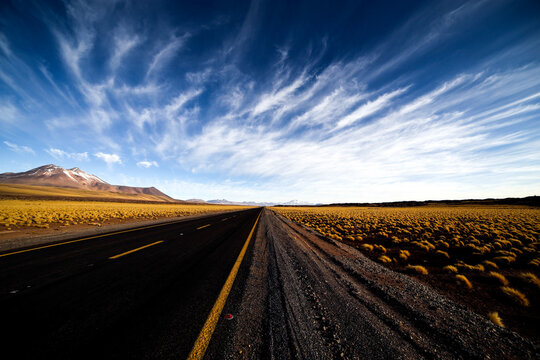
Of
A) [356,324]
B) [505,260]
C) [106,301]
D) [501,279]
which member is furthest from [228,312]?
[505,260]

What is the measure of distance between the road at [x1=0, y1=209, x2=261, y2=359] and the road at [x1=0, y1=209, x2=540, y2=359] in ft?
0.05

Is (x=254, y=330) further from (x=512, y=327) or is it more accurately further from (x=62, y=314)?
(x=512, y=327)

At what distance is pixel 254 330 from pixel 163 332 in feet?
3.69

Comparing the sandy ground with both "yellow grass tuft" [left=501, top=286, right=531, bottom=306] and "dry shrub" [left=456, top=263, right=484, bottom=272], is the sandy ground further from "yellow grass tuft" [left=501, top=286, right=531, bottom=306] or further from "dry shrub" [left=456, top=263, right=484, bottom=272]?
"dry shrub" [left=456, top=263, right=484, bottom=272]

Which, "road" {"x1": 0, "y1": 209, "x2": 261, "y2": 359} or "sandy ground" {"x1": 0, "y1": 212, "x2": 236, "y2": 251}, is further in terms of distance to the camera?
"sandy ground" {"x1": 0, "y1": 212, "x2": 236, "y2": 251}

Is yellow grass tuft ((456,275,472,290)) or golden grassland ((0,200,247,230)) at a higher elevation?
golden grassland ((0,200,247,230))

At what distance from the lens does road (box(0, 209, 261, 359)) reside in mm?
2066

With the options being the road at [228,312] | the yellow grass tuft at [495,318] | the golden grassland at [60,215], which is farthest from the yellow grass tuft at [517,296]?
the golden grassland at [60,215]

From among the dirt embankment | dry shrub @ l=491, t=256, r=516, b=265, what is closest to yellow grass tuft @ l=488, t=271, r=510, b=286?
dry shrub @ l=491, t=256, r=516, b=265

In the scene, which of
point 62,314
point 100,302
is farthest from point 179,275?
point 62,314

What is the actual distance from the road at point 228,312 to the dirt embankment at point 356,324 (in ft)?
0.05

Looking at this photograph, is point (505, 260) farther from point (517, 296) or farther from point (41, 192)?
point (41, 192)

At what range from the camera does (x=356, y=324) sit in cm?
272

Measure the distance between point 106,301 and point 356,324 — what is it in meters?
3.88
